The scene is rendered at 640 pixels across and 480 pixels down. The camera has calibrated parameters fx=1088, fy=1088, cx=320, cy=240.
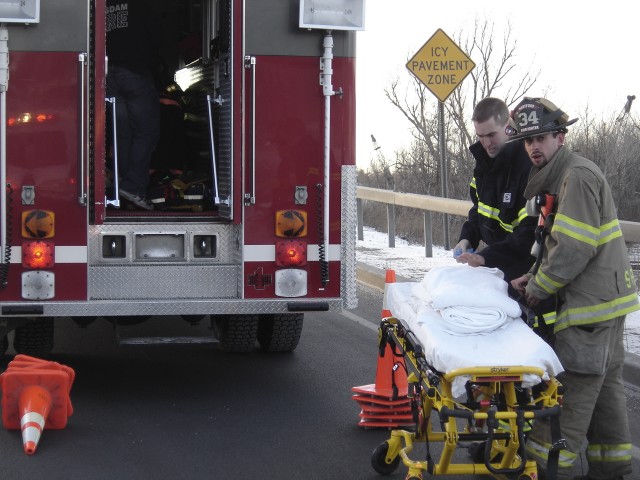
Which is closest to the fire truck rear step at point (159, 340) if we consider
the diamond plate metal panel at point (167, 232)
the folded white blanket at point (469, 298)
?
the diamond plate metal panel at point (167, 232)

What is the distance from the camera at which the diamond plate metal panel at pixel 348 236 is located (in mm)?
7320

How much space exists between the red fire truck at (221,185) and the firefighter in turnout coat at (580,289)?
2.17 meters

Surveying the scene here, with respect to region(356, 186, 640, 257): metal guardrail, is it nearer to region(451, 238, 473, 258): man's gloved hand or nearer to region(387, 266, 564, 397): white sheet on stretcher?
region(451, 238, 473, 258): man's gloved hand

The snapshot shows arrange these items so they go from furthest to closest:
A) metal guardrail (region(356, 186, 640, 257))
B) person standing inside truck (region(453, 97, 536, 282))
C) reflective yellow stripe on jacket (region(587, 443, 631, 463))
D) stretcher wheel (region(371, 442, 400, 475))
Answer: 1. metal guardrail (region(356, 186, 640, 257))
2. person standing inside truck (region(453, 97, 536, 282))
3. stretcher wheel (region(371, 442, 400, 475))
4. reflective yellow stripe on jacket (region(587, 443, 631, 463))

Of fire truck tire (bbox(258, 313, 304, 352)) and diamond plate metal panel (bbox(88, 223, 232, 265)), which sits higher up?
diamond plate metal panel (bbox(88, 223, 232, 265))

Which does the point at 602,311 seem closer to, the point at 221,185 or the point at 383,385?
the point at 383,385

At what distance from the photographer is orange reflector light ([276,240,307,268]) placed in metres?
7.25

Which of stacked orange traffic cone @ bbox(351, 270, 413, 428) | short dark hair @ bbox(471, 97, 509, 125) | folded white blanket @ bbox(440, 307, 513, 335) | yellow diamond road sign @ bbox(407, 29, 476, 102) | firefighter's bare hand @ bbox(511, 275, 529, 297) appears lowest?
stacked orange traffic cone @ bbox(351, 270, 413, 428)

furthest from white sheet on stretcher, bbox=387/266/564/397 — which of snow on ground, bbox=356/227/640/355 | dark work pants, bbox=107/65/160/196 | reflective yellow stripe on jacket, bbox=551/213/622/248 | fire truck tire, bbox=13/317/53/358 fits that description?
snow on ground, bbox=356/227/640/355

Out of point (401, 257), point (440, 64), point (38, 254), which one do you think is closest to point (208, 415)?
point (38, 254)

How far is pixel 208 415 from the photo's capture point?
22.6 ft

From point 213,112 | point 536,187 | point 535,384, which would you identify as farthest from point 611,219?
point 213,112

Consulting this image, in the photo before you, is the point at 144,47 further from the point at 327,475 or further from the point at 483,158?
the point at 327,475

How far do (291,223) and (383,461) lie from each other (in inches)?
86.4
